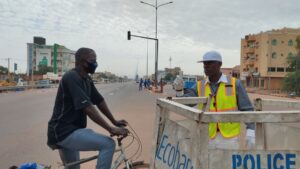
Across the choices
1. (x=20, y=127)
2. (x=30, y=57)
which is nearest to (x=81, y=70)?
(x=20, y=127)

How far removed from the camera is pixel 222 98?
3.73 metres

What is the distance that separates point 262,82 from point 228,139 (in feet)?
273

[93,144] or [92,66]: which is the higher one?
[92,66]

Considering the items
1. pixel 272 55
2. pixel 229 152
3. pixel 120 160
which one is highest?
pixel 272 55

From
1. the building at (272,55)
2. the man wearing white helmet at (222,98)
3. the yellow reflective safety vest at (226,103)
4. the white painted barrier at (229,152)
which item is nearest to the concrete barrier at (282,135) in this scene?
the man wearing white helmet at (222,98)

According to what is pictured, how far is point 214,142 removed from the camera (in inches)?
142

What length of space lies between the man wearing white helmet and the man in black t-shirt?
0.88 meters

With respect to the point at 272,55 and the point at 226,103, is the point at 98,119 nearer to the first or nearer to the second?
the point at 226,103

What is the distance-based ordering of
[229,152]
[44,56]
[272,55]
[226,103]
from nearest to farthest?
[229,152], [226,103], [272,55], [44,56]

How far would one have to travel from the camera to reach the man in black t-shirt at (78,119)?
330 cm

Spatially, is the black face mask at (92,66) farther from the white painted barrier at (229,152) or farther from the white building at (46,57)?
the white building at (46,57)

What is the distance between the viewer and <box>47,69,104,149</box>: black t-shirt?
3268 millimetres

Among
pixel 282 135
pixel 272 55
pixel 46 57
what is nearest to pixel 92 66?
pixel 282 135

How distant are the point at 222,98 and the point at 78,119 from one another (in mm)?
1374
